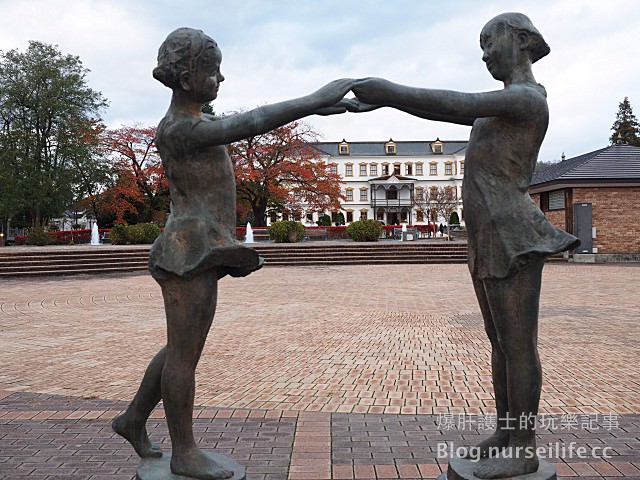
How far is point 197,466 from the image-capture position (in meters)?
2.74

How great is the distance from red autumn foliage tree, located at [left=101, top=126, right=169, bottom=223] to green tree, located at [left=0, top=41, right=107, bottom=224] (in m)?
1.86

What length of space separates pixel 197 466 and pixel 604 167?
25.5 meters

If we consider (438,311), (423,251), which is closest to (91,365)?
(438,311)

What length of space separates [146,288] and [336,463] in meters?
12.0

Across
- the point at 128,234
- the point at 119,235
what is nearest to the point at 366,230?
the point at 128,234

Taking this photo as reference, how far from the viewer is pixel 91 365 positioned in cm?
625

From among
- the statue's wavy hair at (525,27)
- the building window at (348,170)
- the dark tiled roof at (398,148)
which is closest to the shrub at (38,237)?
the statue's wavy hair at (525,27)

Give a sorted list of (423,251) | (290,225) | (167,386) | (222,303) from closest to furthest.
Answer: (167,386) → (222,303) → (423,251) → (290,225)

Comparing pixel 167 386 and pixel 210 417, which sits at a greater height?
pixel 167 386

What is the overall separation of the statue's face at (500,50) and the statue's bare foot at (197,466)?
2460mm

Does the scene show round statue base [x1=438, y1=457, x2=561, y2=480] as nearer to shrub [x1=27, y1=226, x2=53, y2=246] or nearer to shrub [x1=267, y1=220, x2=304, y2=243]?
shrub [x1=267, y1=220, x2=304, y2=243]

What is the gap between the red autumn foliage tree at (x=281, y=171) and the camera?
37969mm

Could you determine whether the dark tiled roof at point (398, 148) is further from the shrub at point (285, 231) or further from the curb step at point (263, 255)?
the curb step at point (263, 255)

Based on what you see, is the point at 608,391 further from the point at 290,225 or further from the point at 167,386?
the point at 290,225
